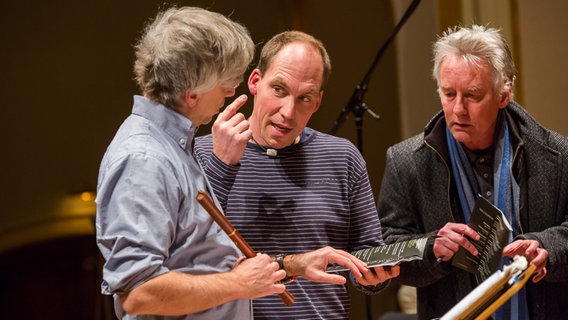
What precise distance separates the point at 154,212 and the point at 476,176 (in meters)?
1.16

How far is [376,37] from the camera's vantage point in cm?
491

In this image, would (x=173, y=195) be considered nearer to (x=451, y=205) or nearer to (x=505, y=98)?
(x=451, y=205)

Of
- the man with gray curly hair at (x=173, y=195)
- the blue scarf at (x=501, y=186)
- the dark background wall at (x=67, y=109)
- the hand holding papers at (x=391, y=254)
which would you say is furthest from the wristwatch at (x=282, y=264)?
the dark background wall at (x=67, y=109)

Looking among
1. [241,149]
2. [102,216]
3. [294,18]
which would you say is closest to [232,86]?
[241,149]

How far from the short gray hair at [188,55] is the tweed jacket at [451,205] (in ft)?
2.76

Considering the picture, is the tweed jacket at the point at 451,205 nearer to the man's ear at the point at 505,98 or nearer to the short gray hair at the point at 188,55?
the man's ear at the point at 505,98

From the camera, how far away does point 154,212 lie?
167 cm

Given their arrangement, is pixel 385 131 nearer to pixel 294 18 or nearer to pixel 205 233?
pixel 294 18

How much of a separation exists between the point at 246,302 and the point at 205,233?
20 cm

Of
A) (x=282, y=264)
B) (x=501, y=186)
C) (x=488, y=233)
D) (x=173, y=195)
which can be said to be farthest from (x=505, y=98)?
(x=173, y=195)

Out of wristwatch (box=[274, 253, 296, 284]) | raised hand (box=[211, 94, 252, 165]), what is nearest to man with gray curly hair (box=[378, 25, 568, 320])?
wristwatch (box=[274, 253, 296, 284])

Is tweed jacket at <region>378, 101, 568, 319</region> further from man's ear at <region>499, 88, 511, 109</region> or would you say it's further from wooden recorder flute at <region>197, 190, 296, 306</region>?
wooden recorder flute at <region>197, 190, 296, 306</region>

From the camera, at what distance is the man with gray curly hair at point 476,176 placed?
243 cm

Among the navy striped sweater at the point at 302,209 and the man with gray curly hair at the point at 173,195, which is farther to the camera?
the navy striped sweater at the point at 302,209
